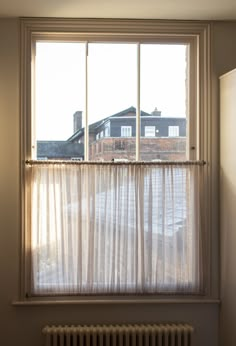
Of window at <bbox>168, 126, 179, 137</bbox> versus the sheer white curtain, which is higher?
window at <bbox>168, 126, 179, 137</bbox>

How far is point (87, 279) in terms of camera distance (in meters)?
3.06

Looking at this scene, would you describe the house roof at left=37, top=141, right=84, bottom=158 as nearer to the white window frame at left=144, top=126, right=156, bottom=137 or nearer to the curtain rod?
the curtain rod

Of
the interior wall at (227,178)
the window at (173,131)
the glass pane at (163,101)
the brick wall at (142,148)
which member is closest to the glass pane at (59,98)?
the brick wall at (142,148)

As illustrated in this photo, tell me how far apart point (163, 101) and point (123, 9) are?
684mm

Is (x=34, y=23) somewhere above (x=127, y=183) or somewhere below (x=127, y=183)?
above

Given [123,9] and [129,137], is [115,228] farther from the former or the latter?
[123,9]

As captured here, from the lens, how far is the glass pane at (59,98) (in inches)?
124

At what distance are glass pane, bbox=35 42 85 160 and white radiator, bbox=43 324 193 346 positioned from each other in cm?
115

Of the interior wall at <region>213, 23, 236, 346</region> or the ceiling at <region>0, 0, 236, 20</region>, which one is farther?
the interior wall at <region>213, 23, 236, 346</region>

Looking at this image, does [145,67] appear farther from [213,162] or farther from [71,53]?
[213,162]

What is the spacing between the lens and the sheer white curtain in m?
3.04

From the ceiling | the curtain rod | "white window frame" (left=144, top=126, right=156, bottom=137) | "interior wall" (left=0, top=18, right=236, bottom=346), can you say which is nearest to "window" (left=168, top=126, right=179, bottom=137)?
"white window frame" (left=144, top=126, right=156, bottom=137)

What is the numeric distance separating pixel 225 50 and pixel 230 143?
69 centimetres

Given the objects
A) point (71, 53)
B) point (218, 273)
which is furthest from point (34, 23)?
point (218, 273)
